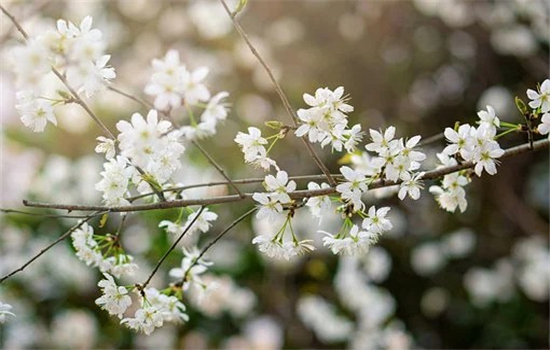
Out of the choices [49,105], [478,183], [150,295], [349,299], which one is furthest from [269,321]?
[49,105]

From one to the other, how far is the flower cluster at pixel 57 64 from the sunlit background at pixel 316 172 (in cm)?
176

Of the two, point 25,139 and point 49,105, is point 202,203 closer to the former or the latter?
point 49,105

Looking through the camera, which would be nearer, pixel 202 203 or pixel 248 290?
pixel 202 203

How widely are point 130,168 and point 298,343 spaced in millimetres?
2210

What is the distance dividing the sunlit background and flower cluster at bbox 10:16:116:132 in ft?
5.76

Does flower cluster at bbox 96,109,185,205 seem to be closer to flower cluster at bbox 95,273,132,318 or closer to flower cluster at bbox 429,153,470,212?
flower cluster at bbox 95,273,132,318

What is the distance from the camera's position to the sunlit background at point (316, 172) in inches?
114

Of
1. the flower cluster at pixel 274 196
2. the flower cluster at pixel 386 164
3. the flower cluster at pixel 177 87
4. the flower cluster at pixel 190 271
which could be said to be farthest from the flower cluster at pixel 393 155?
the flower cluster at pixel 190 271

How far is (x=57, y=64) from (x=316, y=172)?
218cm

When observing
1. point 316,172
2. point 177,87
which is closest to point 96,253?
point 177,87

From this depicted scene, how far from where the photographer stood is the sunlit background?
2898 mm

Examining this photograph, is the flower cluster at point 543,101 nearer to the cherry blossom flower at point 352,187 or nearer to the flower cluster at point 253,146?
the cherry blossom flower at point 352,187

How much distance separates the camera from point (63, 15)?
10.3 feet

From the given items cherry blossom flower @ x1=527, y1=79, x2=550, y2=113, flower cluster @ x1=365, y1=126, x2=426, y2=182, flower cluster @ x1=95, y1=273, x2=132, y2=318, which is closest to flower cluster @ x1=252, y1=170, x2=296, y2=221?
flower cluster @ x1=365, y1=126, x2=426, y2=182
